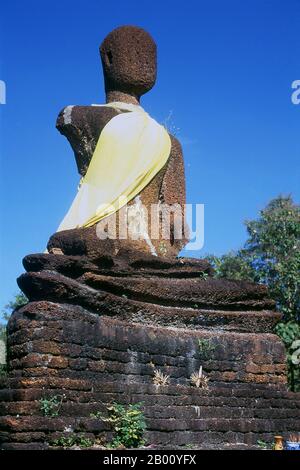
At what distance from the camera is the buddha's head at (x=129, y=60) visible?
460 inches

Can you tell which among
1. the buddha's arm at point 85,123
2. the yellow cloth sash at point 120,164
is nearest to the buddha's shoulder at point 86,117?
the buddha's arm at point 85,123

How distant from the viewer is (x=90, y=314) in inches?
339

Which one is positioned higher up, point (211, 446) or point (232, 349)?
point (232, 349)

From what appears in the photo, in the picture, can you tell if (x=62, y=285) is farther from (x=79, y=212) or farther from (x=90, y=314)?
(x=79, y=212)

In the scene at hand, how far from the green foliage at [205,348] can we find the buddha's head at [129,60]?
14.4 feet

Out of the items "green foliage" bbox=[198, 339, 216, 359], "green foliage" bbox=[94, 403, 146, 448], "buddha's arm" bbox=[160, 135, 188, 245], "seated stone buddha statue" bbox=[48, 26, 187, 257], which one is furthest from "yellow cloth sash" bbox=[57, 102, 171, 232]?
"green foliage" bbox=[94, 403, 146, 448]

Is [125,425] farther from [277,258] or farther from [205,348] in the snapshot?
[277,258]

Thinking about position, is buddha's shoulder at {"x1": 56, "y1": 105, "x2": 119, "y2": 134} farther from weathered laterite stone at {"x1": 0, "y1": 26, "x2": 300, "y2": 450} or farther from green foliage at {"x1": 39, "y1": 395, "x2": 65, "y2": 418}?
green foliage at {"x1": 39, "y1": 395, "x2": 65, "y2": 418}

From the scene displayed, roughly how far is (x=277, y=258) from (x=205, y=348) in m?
15.2

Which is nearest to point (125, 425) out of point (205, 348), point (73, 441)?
point (73, 441)
